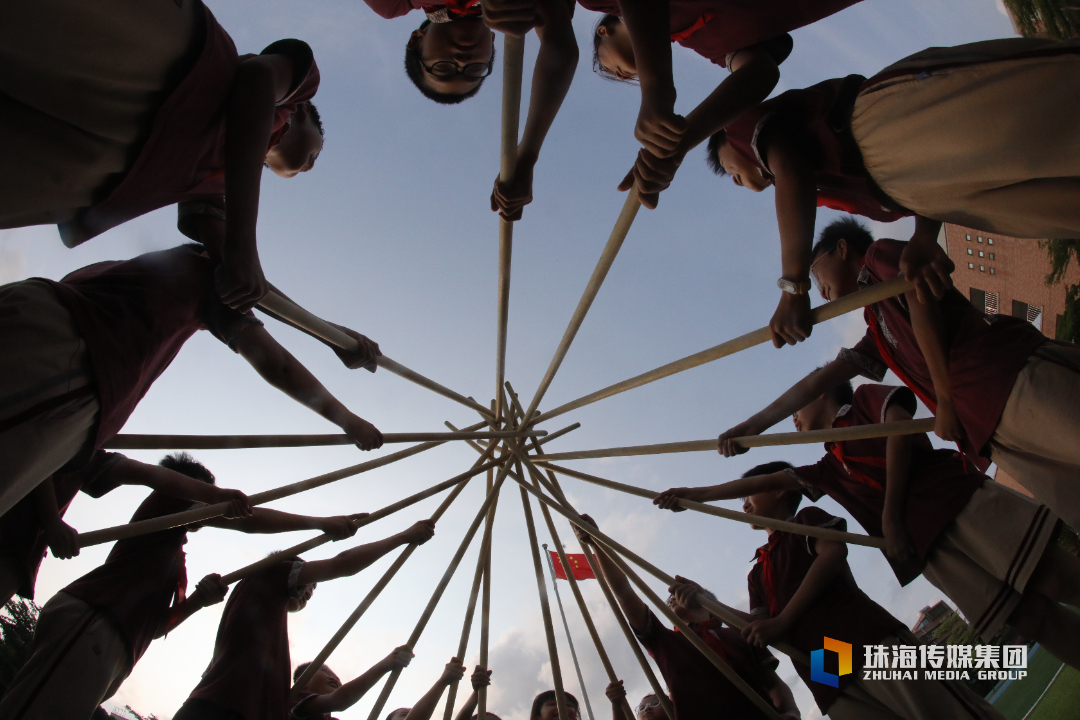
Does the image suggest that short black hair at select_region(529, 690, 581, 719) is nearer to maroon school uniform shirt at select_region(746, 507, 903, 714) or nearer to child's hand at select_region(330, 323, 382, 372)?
maroon school uniform shirt at select_region(746, 507, 903, 714)

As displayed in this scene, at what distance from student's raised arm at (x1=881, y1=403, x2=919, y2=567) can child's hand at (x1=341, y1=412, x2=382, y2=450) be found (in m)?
2.25

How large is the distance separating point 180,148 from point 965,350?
8.11 feet

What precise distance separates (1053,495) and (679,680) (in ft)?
6.69

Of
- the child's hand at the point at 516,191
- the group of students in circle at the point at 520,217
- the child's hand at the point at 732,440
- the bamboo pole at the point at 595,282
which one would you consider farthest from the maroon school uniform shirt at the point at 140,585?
the child's hand at the point at 732,440

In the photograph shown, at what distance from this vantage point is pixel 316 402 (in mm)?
2643

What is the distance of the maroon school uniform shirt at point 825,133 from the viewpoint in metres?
1.97

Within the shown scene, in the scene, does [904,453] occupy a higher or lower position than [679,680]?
higher

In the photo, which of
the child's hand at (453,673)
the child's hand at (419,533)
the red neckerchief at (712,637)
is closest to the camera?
the red neckerchief at (712,637)

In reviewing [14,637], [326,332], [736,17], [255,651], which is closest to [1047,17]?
[736,17]

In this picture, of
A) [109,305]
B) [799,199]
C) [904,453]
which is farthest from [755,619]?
[109,305]

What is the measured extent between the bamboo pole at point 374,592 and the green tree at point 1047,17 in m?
9.69

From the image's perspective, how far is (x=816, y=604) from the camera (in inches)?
118

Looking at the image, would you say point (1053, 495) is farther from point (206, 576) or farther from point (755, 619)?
point (206, 576)

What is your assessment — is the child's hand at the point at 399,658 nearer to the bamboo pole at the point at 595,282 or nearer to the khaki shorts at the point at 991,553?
the bamboo pole at the point at 595,282
